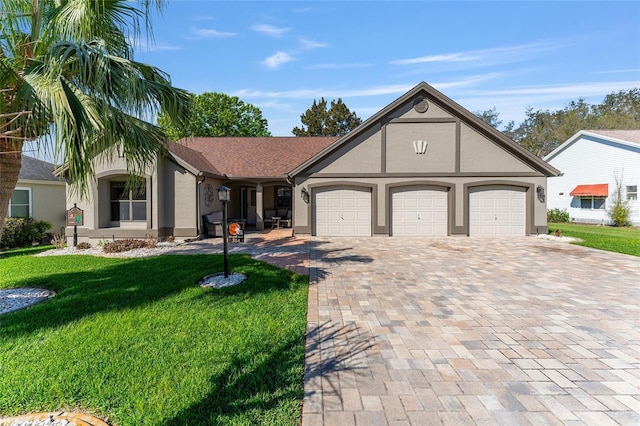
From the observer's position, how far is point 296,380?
3.13 m

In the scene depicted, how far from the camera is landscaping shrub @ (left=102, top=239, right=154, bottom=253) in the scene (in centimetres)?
1044

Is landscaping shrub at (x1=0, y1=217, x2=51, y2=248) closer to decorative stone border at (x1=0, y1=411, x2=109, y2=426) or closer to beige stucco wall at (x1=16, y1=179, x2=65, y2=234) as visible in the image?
beige stucco wall at (x1=16, y1=179, x2=65, y2=234)

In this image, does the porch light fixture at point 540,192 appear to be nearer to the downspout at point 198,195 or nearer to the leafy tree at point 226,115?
the downspout at point 198,195

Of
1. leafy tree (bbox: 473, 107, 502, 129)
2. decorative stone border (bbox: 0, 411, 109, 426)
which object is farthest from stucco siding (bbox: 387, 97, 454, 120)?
leafy tree (bbox: 473, 107, 502, 129)

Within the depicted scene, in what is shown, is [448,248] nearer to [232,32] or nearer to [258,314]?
[258,314]

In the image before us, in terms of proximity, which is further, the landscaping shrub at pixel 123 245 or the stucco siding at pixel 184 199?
the stucco siding at pixel 184 199

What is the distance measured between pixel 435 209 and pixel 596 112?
1627 inches

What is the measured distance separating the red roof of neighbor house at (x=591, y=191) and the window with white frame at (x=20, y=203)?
33.1 meters

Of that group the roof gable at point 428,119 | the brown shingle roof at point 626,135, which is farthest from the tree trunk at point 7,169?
the brown shingle roof at point 626,135

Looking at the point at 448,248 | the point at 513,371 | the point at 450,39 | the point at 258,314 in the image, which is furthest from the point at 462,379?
the point at 450,39

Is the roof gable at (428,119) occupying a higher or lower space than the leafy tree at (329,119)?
lower

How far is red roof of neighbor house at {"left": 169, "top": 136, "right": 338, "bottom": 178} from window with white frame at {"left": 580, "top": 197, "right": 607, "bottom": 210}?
18907 millimetres

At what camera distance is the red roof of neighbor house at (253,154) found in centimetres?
1620

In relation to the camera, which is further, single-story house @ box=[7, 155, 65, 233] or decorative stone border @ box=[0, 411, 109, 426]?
single-story house @ box=[7, 155, 65, 233]
